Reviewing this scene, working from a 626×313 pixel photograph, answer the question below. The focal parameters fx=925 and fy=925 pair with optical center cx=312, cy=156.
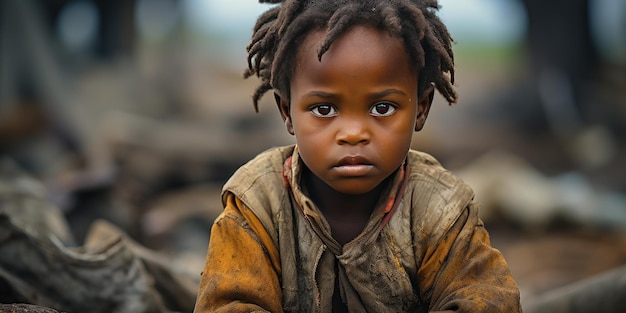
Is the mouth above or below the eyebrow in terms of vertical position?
below

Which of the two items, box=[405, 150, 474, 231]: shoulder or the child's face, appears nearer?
the child's face

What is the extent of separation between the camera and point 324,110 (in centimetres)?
264

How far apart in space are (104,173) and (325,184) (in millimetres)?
3728

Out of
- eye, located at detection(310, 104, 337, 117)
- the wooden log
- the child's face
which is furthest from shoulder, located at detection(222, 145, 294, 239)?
the wooden log

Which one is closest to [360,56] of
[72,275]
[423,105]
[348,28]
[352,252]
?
[348,28]

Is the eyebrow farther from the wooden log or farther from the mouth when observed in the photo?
the wooden log

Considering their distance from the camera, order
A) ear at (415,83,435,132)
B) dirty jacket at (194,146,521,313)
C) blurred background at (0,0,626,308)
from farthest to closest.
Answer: blurred background at (0,0,626,308)
ear at (415,83,435,132)
dirty jacket at (194,146,521,313)

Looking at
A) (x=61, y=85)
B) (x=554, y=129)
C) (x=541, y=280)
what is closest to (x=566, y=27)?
(x=554, y=129)

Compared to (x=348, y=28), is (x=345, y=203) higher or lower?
lower

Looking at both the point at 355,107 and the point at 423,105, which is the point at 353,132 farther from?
the point at 423,105

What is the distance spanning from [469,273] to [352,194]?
0.43 meters

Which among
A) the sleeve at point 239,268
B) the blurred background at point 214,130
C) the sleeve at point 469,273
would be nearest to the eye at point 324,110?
the sleeve at point 239,268

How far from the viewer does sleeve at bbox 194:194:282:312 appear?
104 inches

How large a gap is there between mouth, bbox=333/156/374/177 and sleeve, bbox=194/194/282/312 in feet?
1.13
